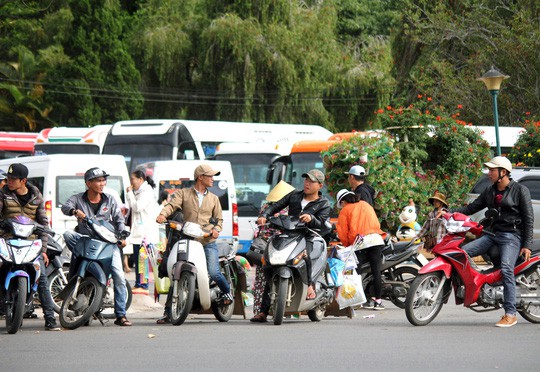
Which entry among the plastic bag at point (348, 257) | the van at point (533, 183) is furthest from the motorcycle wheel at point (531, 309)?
the van at point (533, 183)

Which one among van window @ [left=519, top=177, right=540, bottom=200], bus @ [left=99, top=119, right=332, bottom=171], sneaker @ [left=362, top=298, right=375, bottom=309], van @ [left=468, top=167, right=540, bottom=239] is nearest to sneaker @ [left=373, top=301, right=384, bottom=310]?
sneaker @ [left=362, top=298, right=375, bottom=309]

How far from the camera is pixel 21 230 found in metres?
12.2

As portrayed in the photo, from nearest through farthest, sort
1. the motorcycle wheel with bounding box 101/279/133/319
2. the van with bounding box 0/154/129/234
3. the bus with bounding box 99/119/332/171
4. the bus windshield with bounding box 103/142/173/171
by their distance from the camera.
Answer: the motorcycle wheel with bounding box 101/279/133/319 → the van with bounding box 0/154/129/234 → the bus windshield with bounding box 103/142/173/171 → the bus with bounding box 99/119/332/171

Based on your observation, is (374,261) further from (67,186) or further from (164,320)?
(67,186)

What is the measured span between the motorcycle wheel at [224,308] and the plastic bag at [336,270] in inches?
45.9

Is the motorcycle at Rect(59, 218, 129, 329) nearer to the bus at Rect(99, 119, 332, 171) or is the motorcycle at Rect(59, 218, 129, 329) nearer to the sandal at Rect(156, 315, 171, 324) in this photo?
the sandal at Rect(156, 315, 171, 324)

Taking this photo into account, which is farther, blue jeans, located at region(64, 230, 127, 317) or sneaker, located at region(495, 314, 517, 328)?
blue jeans, located at region(64, 230, 127, 317)

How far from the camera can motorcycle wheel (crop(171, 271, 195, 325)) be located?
12573 mm

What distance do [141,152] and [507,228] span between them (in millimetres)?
19697

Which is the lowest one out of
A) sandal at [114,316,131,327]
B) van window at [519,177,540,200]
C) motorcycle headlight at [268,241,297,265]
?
sandal at [114,316,131,327]

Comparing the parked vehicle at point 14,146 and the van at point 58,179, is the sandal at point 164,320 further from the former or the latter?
the parked vehicle at point 14,146

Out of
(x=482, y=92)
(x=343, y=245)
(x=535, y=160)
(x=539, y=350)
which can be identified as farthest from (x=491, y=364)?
(x=482, y=92)

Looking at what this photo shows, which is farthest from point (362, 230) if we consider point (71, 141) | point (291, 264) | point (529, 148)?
point (71, 141)

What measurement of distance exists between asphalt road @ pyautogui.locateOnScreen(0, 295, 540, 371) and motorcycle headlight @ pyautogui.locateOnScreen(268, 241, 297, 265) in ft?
2.34
